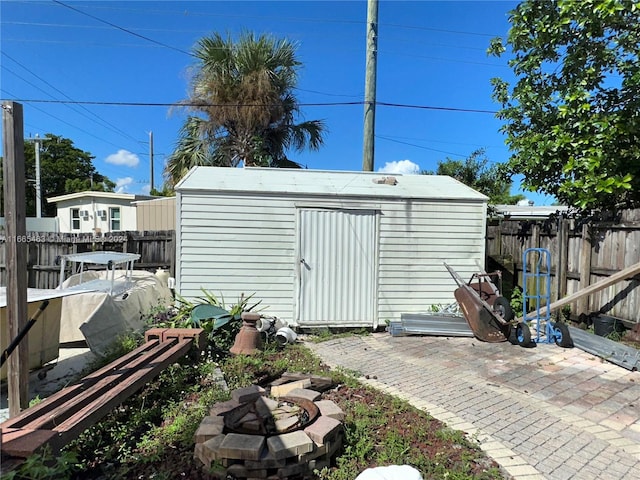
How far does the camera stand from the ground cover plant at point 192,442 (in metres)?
2.36

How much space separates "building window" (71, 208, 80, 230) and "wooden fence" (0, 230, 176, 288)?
33.8 ft

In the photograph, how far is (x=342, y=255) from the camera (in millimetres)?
6355

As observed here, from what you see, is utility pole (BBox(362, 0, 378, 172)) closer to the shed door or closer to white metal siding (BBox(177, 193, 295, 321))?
the shed door

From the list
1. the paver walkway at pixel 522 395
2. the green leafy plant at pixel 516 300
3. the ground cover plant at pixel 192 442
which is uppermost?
the green leafy plant at pixel 516 300

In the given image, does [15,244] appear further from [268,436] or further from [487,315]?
[487,315]

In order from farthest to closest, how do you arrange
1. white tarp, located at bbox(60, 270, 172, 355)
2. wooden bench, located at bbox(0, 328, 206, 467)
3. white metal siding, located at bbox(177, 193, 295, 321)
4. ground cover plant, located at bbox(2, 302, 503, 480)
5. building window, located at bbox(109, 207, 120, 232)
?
building window, located at bbox(109, 207, 120, 232), white metal siding, located at bbox(177, 193, 295, 321), white tarp, located at bbox(60, 270, 172, 355), ground cover plant, located at bbox(2, 302, 503, 480), wooden bench, located at bbox(0, 328, 206, 467)

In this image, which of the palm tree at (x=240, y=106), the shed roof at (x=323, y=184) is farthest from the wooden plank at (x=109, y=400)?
the palm tree at (x=240, y=106)

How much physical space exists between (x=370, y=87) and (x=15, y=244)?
8055 millimetres

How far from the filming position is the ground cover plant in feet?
7.75

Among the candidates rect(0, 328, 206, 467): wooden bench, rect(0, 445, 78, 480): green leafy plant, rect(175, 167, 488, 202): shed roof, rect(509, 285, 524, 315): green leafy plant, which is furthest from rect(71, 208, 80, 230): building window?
rect(0, 445, 78, 480): green leafy plant

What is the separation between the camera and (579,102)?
5609 millimetres

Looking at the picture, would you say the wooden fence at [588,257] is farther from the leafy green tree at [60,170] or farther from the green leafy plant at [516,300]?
the leafy green tree at [60,170]

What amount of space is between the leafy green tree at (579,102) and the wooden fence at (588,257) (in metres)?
0.43

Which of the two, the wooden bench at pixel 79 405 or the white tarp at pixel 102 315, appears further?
the white tarp at pixel 102 315
